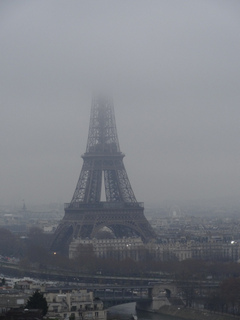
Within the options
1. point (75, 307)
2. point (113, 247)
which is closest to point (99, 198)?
point (113, 247)

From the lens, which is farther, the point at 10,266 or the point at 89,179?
the point at 89,179

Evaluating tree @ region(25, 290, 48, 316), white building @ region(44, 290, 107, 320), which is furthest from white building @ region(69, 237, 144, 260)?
tree @ region(25, 290, 48, 316)

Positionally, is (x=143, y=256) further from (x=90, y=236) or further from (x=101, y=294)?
(x=101, y=294)

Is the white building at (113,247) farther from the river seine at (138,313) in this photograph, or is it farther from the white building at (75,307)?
the white building at (75,307)

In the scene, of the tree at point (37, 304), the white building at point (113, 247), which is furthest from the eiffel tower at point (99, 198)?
the tree at point (37, 304)

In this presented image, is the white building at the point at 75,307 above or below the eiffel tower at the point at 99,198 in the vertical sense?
below

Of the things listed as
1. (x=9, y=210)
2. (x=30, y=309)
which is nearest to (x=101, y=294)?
(x=30, y=309)

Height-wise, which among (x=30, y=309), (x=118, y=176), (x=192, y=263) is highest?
(x=118, y=176)
